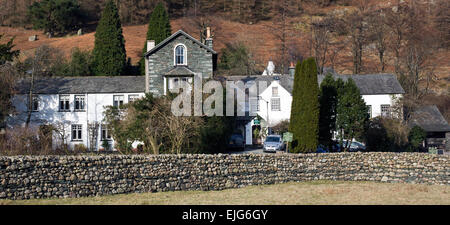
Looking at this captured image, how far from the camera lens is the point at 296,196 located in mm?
20422

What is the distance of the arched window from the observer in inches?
1652

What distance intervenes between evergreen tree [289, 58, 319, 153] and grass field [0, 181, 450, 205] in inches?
289

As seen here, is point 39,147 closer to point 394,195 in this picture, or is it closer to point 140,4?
point 394,195

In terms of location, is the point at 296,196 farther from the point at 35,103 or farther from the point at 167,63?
the point at 35,103

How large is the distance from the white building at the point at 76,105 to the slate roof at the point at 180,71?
4655 mm

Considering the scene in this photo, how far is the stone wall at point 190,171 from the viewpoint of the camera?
18875 millimetres

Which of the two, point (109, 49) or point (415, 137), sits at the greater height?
point (109, 49)

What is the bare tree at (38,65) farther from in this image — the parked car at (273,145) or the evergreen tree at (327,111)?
Answer: the evergreen tree at (327,111)

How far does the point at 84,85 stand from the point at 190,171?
26321mm

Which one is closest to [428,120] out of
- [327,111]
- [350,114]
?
[350,114]

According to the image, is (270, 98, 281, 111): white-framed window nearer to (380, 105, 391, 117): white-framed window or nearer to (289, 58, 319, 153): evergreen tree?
(380, 105, 391, 117): white-framed window

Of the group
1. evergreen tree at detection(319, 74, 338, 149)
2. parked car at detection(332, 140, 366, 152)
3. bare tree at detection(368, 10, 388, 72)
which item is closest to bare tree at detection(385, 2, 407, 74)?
bare tree at detection(368, 10, 388, 72)

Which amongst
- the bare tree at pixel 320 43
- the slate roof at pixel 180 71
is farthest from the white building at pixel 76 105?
the bare tree at pixel 320 43
